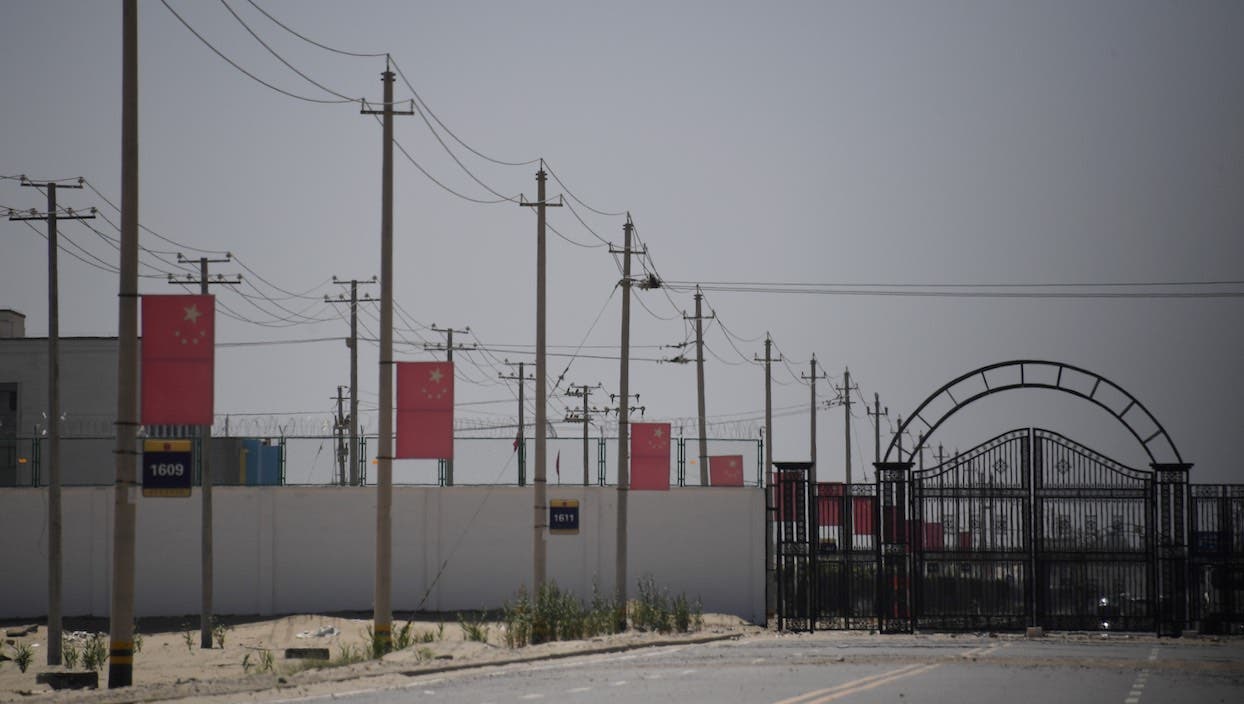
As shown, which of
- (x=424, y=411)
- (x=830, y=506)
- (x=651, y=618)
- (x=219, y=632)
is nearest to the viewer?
(x=424, y=411)

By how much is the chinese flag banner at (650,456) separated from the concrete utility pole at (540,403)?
9.13m

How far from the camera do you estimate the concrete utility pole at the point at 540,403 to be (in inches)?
1286

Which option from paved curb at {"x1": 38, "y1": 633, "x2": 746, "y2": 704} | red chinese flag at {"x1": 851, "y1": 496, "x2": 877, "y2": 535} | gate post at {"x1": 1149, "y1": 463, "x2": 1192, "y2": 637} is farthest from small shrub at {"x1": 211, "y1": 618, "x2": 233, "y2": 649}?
gate post at {"x1": 1149, "y1": 463, "x2": 1192, "y2": 637}

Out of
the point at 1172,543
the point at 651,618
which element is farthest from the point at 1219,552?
the point at 651,618

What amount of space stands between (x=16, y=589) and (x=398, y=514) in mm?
11242

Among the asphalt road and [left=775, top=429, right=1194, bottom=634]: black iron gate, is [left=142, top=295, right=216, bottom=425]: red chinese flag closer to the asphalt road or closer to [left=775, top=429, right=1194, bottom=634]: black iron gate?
the asphalt road

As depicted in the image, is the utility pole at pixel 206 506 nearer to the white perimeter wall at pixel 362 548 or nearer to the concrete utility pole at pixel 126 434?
the white perimeter wall at pixel 362 548

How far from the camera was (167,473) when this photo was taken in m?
22.1

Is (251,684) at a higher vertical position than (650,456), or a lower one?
lower

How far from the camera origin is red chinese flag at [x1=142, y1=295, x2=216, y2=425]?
22.1 m

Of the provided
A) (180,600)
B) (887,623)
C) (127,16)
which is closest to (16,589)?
(180,600)

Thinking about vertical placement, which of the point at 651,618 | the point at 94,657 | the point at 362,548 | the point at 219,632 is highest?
the point at 362,548

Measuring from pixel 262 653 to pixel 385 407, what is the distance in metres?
9.08

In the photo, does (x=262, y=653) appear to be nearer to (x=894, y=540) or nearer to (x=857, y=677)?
(x=894, y=540)
